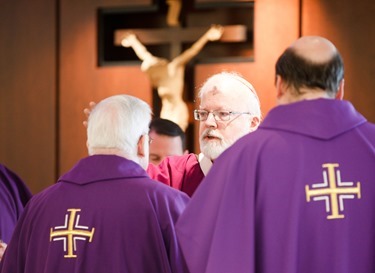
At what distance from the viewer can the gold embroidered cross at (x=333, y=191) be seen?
2.92 m

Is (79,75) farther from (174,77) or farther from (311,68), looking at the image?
(311,68)

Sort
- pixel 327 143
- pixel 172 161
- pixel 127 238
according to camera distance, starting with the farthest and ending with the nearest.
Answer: pixel 172 161 < pixel 127 238 < pixel 327 143

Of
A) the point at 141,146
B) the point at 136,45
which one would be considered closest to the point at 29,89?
the point at 136,45

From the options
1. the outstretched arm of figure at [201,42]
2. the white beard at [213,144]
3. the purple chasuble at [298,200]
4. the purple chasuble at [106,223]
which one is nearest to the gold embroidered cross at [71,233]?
the purple chasuble at [106,223]

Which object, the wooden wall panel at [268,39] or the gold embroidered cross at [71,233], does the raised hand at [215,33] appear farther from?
the gold embroidered cross at [71,233]

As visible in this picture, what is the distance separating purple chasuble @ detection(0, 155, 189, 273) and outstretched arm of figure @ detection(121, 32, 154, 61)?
11.0 feet

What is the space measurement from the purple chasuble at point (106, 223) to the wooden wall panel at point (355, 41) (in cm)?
311

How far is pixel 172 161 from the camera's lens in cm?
434

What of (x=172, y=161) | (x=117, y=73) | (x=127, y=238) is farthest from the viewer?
(x=117, y=73)

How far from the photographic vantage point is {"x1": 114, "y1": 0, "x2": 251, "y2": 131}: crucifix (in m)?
6.66

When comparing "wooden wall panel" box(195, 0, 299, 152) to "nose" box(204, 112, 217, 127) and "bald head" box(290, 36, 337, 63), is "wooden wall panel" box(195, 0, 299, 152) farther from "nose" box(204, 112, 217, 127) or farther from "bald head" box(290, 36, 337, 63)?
"bald head" box(290, 36, 337, 63)

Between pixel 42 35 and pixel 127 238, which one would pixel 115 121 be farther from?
pixel 42 35

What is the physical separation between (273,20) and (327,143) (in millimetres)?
3669

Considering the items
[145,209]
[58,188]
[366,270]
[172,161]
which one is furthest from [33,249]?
[366,270]
